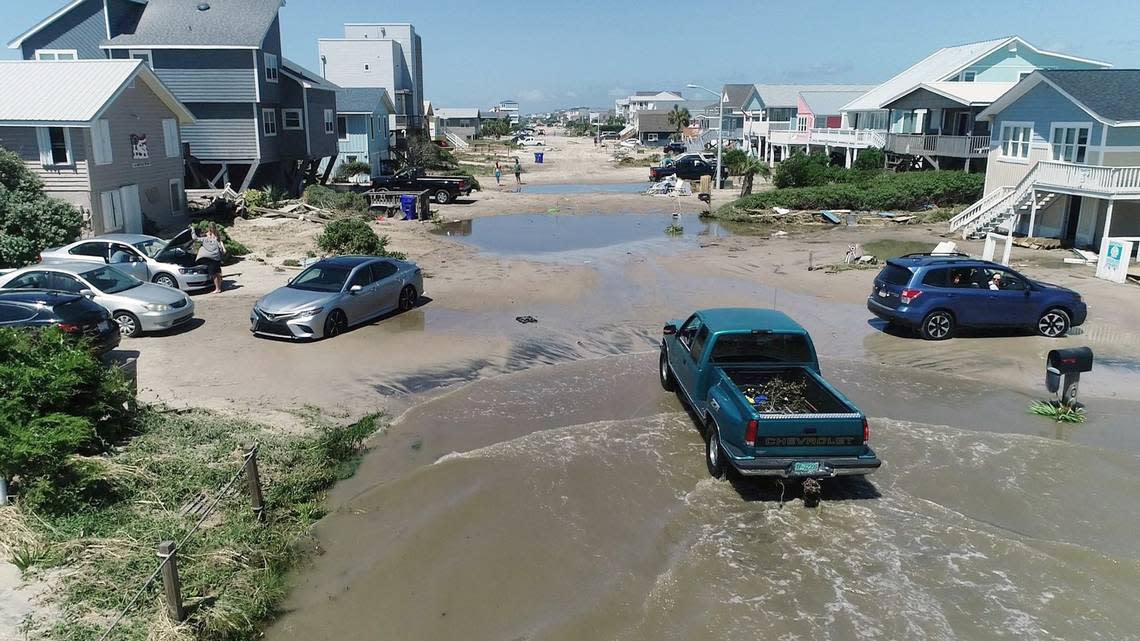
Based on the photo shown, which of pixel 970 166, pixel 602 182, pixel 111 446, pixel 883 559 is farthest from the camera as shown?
pixel 602 182

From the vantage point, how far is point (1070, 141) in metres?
29.8

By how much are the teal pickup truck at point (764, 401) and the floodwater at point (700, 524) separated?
603mm

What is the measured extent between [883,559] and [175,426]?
9.07 m

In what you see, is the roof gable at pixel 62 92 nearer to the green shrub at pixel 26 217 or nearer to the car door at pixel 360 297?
the green shrub at pixel 26 217

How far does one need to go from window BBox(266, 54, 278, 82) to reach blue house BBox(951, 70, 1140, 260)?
31.0 m

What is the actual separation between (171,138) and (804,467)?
1183 inches

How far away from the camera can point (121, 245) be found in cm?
2059

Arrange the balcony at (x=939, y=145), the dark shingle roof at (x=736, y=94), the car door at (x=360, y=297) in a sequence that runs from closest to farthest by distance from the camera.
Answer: the car door at (x=360, y=297)
the balcony at (x=939, y=145)
the dark shingle roof at (x=736, y=94)

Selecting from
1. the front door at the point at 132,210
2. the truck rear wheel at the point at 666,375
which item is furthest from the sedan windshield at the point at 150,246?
the truck rear wheel at the point at 666,375

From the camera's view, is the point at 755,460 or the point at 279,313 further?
the point at 279,313

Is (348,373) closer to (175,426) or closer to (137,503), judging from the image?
(175,426)

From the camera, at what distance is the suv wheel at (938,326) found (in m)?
16.8

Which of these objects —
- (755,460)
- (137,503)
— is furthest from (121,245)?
(755,460)

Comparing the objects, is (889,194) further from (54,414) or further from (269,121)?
(54,414)
